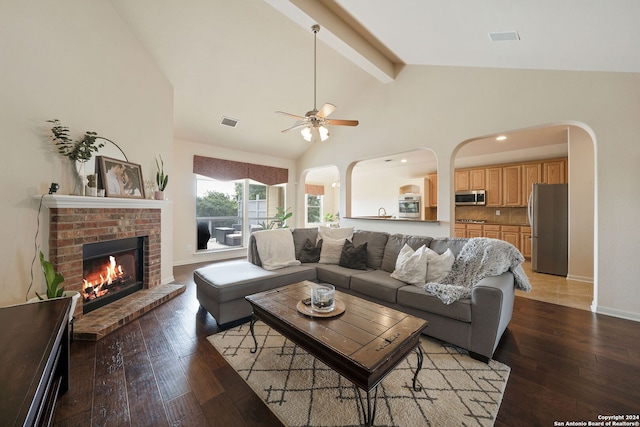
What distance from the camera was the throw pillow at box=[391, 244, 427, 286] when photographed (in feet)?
8.62

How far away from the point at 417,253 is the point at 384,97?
330cm

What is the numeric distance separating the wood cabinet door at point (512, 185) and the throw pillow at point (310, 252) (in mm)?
5040

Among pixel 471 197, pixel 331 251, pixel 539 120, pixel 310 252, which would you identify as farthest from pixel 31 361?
pixel 471 197

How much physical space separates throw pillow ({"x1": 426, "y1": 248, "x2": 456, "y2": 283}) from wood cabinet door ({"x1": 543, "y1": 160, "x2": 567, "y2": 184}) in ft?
14.8

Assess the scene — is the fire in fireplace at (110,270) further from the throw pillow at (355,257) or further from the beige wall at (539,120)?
the beige wall at (539,120)

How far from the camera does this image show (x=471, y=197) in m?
6.38

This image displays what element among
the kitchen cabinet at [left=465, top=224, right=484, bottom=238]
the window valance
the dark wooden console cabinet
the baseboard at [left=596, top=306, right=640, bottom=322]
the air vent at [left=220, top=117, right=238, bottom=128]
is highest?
the air vent at [left=220, top=117, right=238, bottom=128]

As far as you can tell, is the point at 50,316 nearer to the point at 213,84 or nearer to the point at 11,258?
the point at 11,258

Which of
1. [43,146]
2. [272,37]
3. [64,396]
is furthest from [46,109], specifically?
[272,37]

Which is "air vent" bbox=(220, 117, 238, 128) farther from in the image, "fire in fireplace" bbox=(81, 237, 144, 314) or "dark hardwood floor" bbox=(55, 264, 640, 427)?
"dark hardwood floor" bbox=(55, 264, 640, 427)

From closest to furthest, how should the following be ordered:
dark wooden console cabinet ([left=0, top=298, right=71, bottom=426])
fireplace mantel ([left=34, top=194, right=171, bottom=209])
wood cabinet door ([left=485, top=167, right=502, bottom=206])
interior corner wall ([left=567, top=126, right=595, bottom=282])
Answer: dark wooden console cabinet ([left=0, top=298, right=71, bottom=426]) → fireplace mantel ([left=34, top=194, right=171, bottom=209]) → interior corner wall ([left=567, top=126, right=595, bottom=282]) → wood cabinet door ([left=485, top=167, right=502, bottom=206])

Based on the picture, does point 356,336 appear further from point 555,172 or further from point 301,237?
point 555,172

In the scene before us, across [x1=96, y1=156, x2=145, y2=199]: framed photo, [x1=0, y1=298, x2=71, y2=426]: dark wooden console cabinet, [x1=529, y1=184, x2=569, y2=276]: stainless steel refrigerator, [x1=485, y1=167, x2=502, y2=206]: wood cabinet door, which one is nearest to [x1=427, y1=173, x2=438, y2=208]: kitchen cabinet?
[x1=485, y1=167, x2=502, y2=206]: wood cabinet door

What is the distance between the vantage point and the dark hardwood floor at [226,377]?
1.50 metres
